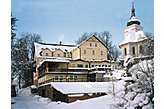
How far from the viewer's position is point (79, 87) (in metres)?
2.01

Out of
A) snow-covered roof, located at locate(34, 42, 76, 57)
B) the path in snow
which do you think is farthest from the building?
the path in snow

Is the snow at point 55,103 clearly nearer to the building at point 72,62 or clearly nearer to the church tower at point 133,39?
the building at point 72,62

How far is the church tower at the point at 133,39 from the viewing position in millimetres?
1989

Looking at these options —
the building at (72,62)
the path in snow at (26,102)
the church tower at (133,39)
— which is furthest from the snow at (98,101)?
the church tower at (133,39)

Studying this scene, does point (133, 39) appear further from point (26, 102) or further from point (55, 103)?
point (26, 102)

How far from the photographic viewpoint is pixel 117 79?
205 centimetres

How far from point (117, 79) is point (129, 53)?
23 centimetres

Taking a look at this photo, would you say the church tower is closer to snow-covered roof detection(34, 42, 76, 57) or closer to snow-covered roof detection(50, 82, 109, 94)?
snow-covered roof detection(50, 82, 109, 94)

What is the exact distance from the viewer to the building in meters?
1.95

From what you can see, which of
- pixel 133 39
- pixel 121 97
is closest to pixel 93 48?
pixel 133 39

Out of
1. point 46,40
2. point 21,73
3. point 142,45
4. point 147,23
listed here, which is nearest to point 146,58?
point 142,45

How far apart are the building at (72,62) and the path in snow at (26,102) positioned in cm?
12
